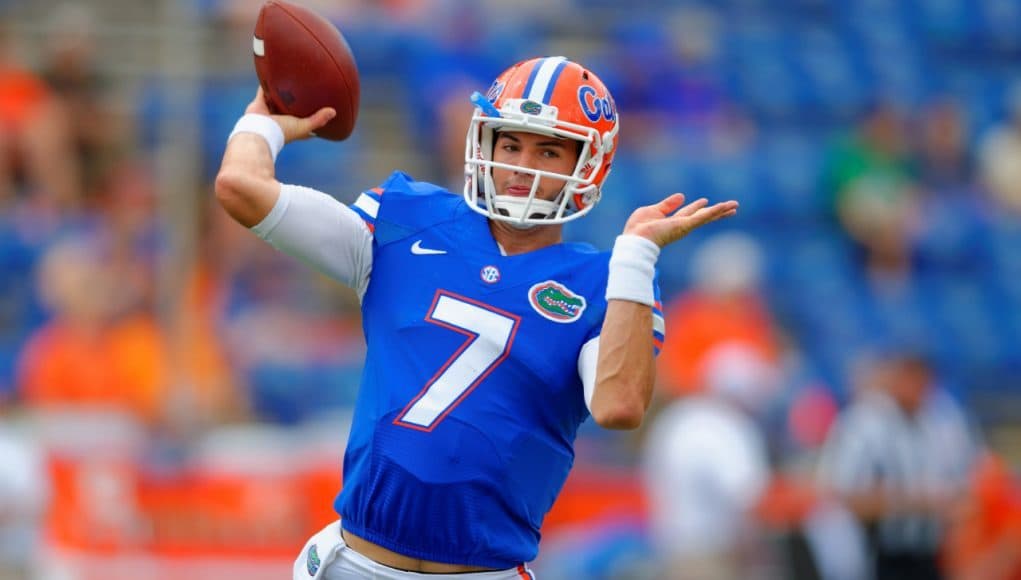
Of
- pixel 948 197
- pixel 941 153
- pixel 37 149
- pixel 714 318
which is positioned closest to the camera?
pixel 37 149

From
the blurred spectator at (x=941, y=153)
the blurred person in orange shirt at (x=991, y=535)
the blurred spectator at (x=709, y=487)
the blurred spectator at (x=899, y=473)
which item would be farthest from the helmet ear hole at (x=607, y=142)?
the blurred spectator at (x=941, y=153)

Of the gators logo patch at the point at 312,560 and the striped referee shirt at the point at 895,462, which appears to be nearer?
the gators logo patch at the point at 312,560

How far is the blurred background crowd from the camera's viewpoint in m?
7.83

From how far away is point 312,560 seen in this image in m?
3.64

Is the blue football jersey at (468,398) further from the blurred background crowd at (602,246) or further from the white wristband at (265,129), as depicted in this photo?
the blurred background crowd at (602,246)

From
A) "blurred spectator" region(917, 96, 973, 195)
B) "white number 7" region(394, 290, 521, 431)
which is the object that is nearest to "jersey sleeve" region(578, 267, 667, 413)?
"white number 7" region(394, 290, 521, 431)

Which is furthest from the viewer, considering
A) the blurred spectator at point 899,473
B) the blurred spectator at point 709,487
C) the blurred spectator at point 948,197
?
the blurred spectator at point 948,197

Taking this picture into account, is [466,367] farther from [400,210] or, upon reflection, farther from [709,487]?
[709,487]

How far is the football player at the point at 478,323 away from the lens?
135 inches

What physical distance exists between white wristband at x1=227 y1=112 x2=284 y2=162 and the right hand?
1.3 inches

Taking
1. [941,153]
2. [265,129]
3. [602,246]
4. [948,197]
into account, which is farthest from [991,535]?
[265,129]

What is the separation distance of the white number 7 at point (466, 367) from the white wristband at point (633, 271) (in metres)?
0.26

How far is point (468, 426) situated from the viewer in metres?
3.48

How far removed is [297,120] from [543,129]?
22.1 inches
